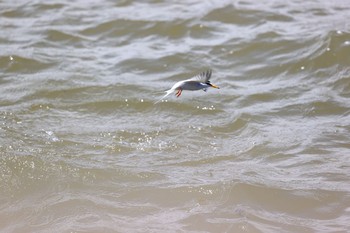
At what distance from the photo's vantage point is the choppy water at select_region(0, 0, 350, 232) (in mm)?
4457

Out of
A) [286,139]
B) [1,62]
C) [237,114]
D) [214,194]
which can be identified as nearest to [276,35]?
[237,114]

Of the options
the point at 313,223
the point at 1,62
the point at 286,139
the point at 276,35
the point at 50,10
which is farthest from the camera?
the point at 50,10

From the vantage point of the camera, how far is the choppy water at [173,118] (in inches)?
175

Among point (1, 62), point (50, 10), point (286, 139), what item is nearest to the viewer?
point (286, 139)

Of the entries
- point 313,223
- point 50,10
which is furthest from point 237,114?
point 50,10

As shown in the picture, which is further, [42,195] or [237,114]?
[237,114]

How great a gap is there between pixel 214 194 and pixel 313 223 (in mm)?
719

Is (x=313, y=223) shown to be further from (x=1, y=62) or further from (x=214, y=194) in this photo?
(x=1, y=62)

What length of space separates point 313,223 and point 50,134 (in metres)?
2.36

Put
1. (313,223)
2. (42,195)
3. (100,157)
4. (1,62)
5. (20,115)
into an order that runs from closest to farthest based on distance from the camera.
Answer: (313,223) → (42,195) → (100,157) → (20,115) → (1,62)

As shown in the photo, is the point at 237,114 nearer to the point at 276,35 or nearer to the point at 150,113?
the point at 150,113

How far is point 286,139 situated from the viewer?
18.1 feet

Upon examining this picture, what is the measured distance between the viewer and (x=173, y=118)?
19.8ft

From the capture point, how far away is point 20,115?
19.5ft
